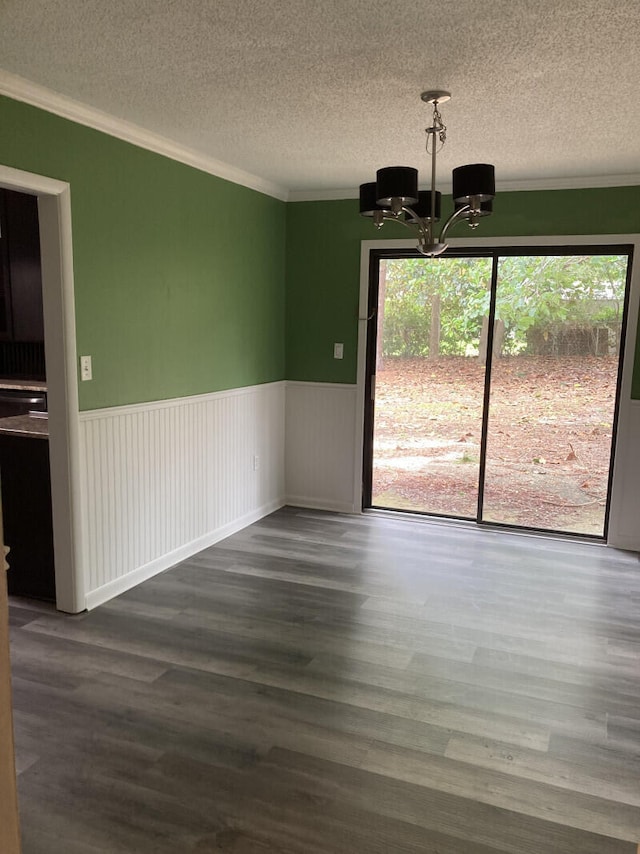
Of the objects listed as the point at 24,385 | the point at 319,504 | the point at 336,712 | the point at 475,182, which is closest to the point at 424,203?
the point at 475,182

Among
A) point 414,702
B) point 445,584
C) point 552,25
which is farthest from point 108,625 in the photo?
point 552,25

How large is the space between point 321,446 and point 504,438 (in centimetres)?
148

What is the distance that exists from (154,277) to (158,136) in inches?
30.6

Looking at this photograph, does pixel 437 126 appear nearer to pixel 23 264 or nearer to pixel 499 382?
pixel 499 382

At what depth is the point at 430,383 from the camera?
5.21m

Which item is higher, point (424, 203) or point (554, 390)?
point (424, 203)

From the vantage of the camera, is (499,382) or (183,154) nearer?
(183,154)

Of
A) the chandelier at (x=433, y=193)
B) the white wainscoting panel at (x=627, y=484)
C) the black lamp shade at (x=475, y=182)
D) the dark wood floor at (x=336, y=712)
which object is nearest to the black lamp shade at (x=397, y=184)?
the chandelier at (x=433, y=193)

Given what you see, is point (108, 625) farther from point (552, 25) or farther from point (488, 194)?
point (552, 25)

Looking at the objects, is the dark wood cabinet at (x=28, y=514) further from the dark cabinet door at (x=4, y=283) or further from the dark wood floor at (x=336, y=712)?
the dark cabinet door at (x=4, y=283)

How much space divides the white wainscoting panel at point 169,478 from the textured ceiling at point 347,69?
1599 mm

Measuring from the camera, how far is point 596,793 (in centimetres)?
221

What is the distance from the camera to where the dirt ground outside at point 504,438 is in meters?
4.84

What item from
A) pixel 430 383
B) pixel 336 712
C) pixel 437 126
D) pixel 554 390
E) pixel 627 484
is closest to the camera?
pixel 336 712
